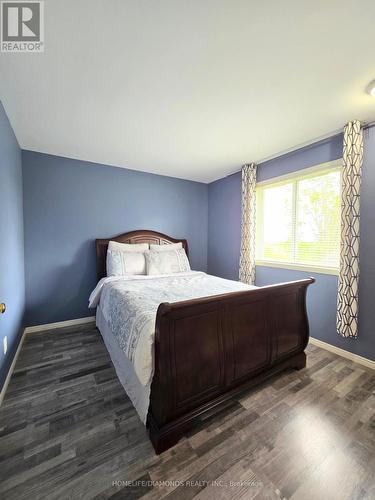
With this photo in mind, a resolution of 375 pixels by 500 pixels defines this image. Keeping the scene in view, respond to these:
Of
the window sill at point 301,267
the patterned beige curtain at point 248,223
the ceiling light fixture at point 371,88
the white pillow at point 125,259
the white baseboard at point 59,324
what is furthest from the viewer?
the patterned beige curtain at point 248,223

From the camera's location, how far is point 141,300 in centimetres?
180

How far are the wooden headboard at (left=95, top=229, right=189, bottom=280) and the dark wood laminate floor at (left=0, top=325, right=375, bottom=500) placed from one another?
1.51 metres

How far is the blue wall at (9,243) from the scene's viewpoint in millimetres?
1707

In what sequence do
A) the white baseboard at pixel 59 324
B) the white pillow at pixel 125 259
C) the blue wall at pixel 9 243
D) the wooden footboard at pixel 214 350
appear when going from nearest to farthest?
1. the wooden footboard at pixel 214 350
2. the blue wall at pixel 9 243
3. the white baseboard at pixel 59 324
4. the white pillow at pixel 125 259

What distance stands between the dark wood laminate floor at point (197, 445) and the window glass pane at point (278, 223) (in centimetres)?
165

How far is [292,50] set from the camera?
4.26ft

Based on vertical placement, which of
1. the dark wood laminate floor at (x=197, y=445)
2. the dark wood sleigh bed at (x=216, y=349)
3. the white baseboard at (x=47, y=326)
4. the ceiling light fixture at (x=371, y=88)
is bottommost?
the dark wood laminate floor at (x=197, y=445)

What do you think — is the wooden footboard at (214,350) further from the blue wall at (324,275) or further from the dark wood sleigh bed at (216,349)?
the blue wall at (324,275)

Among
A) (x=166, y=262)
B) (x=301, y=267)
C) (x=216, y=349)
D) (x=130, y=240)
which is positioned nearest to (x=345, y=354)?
(x=301, y=267)

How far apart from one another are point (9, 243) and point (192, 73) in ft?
7.19

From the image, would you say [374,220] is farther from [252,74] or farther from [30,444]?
[30,444]

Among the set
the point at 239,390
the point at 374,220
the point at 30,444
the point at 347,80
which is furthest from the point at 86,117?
the point at 374,220

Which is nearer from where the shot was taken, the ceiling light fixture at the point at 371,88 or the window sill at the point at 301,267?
the ceiling light fixture at the point at 371,88

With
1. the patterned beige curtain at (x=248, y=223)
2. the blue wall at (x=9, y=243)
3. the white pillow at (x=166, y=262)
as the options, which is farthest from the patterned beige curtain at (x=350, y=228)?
the blue wall at (x=9, y=243)
